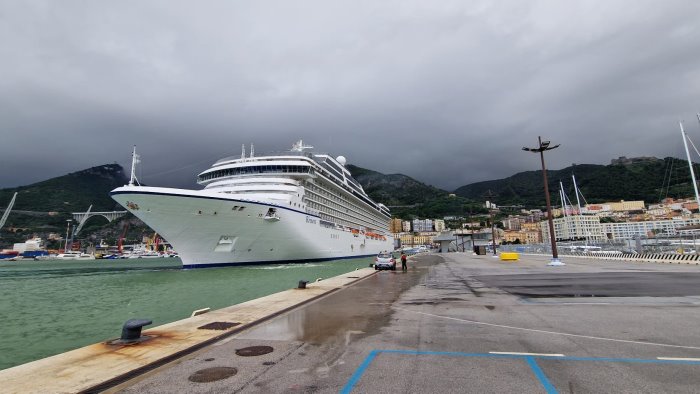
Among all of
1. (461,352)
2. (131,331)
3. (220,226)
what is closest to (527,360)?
(461,352)

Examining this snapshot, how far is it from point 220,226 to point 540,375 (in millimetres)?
31787

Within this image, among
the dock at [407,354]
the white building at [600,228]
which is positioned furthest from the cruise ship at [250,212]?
the white building at [600,228]

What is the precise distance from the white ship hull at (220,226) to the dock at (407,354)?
22.8 meters

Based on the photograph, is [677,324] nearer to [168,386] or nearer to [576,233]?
[168,386]

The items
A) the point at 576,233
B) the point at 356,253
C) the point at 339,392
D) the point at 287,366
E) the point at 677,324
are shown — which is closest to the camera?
the point at 339,392

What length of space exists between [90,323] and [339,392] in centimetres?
1183

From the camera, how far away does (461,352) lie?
5934mm

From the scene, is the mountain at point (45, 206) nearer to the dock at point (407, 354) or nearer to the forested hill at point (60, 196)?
the forested hill at point (60, 196)

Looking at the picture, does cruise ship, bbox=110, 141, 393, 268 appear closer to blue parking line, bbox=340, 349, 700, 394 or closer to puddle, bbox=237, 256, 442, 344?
puddle, bbox=237, 256, 442, 344

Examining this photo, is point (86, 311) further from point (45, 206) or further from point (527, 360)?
point (45, 206)

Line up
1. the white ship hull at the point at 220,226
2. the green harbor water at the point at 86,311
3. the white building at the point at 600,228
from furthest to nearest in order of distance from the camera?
the white building at the point at 600,228, the white ship hull at the point at 220,226, the green harbor water at the point at 86,311

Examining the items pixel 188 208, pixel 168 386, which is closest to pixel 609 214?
pixel 188 208

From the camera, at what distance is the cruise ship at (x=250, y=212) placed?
30.3 m

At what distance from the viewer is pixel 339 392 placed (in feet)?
14.1
